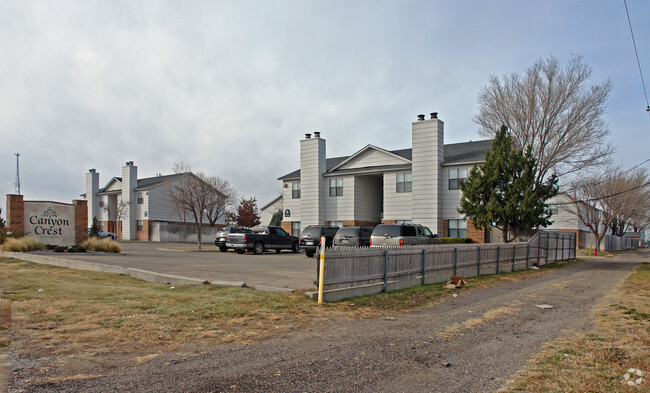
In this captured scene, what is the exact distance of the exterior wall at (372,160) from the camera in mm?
35312

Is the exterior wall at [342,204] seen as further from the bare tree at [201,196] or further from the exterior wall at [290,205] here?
the bare tree at [201,196]

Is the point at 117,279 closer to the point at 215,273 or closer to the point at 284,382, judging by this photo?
the point at 215,273

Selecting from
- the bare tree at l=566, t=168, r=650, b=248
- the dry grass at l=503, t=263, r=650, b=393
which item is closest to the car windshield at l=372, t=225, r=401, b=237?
the dry grass at l=503, t=263, r=650, b=393

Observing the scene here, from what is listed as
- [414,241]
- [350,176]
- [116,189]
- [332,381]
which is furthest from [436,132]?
[116,189]

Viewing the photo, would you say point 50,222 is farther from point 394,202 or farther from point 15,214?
point 394,202

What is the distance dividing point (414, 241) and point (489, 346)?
14.3 m

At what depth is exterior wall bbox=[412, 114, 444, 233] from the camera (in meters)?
31.8

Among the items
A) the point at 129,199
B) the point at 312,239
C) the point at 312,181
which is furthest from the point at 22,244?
the point at 129,199

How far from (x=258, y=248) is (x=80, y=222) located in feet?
31.7

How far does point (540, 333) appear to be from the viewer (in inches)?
295

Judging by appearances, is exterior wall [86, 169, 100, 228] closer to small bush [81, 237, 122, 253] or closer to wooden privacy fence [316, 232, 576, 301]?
small bush [81, 237, 122, 253]

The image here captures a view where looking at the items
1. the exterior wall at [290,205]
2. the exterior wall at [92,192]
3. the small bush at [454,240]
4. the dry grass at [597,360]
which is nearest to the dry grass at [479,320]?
the dry grass at [597,360]

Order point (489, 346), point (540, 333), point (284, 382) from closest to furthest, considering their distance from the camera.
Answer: point (284, 382) < point (489, 346) < point (540, 333)

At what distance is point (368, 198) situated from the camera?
37781 mm
